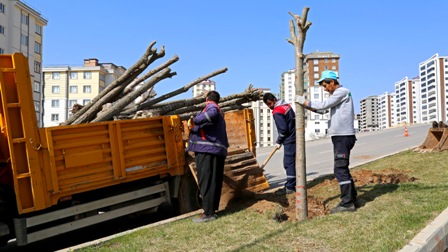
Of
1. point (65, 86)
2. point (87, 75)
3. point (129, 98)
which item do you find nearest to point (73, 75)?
point (65, 86)

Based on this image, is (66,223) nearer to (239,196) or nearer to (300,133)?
(239,196)

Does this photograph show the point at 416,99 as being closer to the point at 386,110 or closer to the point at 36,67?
the point at 386,110

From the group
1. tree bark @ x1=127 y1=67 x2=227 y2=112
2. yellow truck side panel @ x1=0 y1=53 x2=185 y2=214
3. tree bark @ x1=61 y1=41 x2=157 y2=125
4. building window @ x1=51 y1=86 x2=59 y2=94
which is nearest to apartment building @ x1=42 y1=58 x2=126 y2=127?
building window @ x1=51 y1=86 x2=59 y2=94

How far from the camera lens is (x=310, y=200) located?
575 cm

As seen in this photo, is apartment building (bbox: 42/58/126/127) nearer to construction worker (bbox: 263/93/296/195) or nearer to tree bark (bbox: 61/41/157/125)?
tree bark (bbox: 61/41/157/125)

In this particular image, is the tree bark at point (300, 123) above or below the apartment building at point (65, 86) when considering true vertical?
below

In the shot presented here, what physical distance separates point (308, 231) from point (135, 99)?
3740 millimetres

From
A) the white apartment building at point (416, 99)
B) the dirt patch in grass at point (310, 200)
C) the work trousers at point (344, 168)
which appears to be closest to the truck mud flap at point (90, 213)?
the dirt patch in grass at point (310, 200)

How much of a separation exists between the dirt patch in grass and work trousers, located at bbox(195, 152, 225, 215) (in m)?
0.65

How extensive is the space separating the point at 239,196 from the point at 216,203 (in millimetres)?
927

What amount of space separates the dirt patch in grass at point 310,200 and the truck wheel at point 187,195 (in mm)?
654

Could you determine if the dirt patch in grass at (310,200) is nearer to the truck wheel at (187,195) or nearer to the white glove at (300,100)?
the truck wheel at (187,195)

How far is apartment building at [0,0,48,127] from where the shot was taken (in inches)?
1847

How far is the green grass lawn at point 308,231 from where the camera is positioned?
13.0 feet
